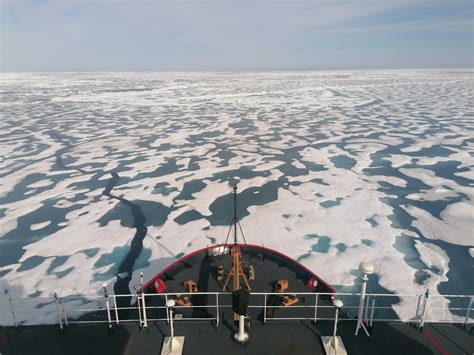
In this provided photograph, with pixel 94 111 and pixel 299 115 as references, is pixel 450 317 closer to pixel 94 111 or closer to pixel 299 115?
pixel 299 115

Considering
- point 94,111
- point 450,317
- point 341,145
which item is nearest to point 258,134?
point 341,145

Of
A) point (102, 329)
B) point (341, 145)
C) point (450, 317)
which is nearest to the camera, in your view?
point (102, 329)

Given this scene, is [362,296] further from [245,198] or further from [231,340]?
[245,198]

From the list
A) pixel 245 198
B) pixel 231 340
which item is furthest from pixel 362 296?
pixel 245 198

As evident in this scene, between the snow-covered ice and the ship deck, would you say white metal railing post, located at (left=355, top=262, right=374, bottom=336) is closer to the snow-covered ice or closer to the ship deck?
the ship deck

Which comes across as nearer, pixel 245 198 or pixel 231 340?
pixel 231 340

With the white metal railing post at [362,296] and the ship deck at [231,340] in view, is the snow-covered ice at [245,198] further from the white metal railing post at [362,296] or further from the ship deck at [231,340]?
the white metal railing post at [362,296]

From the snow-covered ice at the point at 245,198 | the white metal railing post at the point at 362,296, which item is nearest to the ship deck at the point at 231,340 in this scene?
the white metal railing post at the point at 362,296

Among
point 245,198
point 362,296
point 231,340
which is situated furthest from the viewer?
point 245,198

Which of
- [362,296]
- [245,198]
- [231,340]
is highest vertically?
[362,296]
